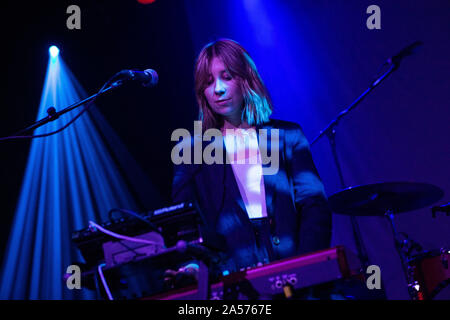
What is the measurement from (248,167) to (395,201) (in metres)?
1.47

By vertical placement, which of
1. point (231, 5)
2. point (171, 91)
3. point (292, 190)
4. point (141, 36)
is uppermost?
point (231, 5)

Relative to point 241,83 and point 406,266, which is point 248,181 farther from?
point 406,266

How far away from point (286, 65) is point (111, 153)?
232cm

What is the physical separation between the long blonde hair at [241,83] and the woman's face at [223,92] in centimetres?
2

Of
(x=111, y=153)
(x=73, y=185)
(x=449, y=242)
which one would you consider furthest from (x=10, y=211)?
(x=449, y=242)

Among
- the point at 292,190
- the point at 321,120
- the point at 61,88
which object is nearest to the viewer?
the point at 292,190

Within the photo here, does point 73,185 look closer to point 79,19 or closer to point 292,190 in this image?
point 79,19

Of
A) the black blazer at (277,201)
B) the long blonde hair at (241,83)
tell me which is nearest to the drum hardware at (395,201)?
the black blazer at (277,201)

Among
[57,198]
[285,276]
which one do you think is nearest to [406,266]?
[285,276]

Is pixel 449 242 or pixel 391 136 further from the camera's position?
pixel 391 136

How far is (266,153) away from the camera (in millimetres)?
2387

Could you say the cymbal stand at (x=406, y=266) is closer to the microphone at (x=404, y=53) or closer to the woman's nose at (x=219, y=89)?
the microphone at (x=404, y=53)

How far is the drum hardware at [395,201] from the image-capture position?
120 inches

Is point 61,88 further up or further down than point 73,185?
further up
